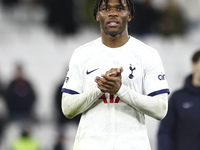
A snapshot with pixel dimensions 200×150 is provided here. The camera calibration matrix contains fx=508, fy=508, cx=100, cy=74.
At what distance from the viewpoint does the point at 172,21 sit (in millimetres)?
10570

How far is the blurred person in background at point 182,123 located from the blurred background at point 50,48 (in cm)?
420

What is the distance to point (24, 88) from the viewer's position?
9281 mm

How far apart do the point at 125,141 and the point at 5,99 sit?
21.1 feet

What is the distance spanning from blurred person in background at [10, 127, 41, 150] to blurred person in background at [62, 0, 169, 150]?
6.09 metres

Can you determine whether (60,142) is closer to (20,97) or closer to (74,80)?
(20,97)

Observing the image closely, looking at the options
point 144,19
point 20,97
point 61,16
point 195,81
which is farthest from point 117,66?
point 61,16

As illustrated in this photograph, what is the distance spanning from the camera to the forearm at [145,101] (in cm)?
310

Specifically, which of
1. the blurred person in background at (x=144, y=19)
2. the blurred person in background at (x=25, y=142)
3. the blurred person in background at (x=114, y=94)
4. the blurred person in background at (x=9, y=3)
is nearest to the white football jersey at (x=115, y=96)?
the blurred person in background at (x=114, y=94)

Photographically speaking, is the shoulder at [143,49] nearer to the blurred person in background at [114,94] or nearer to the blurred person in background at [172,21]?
the blurred person in background at [114,94]

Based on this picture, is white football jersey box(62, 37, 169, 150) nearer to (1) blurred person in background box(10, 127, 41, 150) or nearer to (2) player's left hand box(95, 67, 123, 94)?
(2) player's left hand box(95, 67, 123, 94)

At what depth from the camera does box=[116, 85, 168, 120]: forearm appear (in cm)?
310

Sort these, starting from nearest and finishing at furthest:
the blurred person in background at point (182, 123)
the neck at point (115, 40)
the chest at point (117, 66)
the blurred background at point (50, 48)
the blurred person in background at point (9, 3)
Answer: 1. the chest at point (117, 66)
2. the neck at point (115, 40)
3. the blurred person in background at point (182, 123)
4. the blurred background at point (50, 48)
5. the blurred person in background at point (9, 3)

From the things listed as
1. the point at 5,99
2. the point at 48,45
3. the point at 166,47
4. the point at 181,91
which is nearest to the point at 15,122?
the point at 5,99

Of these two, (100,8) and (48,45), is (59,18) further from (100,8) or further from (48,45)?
(100,8)
